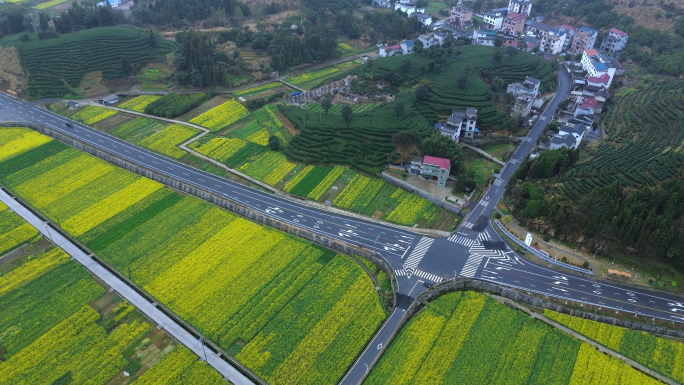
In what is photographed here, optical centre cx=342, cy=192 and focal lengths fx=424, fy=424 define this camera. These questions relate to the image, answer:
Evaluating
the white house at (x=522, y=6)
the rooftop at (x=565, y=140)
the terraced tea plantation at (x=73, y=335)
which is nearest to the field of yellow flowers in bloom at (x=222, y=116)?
the terraced tea plantation at (x=73, y=335)

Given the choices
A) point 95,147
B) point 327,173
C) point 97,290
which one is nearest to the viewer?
point 97,290

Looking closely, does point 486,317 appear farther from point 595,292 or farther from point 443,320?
point 595,292

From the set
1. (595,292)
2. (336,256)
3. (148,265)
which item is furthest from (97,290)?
(595,292)

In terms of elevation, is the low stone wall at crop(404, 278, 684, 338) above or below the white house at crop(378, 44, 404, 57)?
below

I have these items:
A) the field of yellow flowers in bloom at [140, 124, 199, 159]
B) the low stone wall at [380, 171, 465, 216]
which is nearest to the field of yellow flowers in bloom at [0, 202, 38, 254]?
the field of yellow flowers in bloom at [140, 124, 199, 159]

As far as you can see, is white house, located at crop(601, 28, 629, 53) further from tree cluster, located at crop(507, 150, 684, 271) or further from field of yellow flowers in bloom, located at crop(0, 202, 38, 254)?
field of yellow flowers in bloom, located at crop(0, 202, 38, 254)
